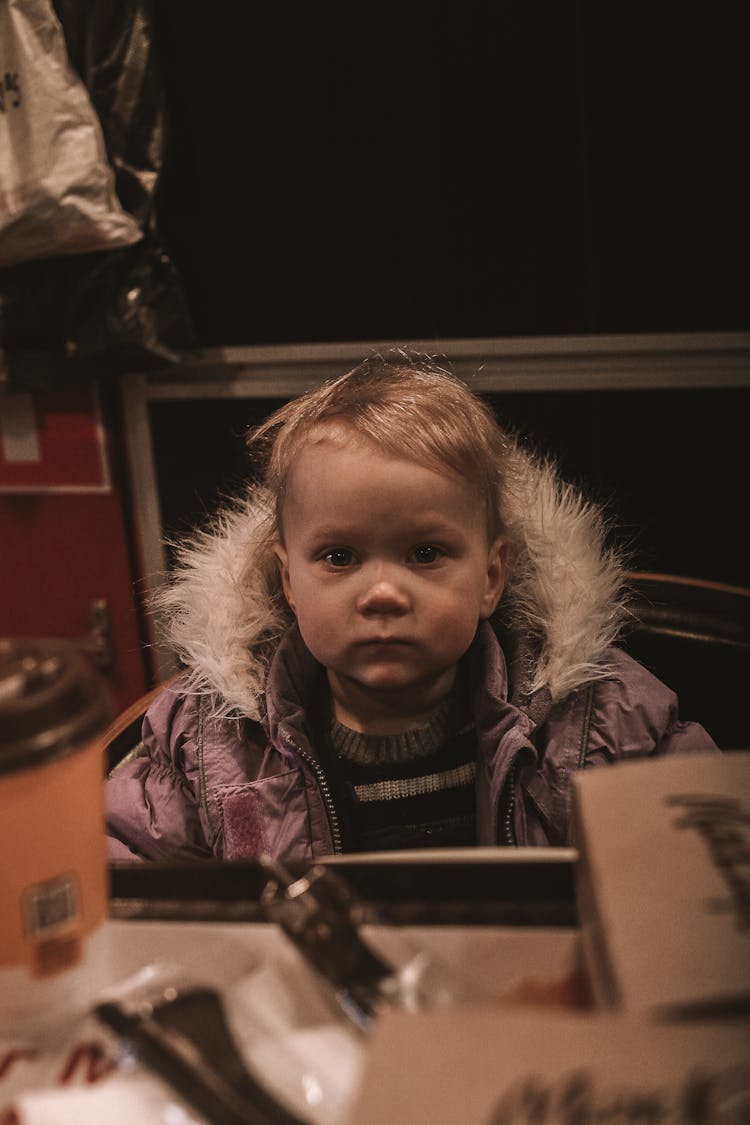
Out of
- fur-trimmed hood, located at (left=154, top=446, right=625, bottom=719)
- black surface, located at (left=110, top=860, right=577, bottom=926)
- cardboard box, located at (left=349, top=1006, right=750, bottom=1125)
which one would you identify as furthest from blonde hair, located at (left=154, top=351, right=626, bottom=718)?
cardboard box, located at (left=349, top=1006, right=750, bottom=1125)

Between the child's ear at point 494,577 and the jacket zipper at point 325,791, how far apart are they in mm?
300

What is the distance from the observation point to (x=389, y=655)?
126 cm

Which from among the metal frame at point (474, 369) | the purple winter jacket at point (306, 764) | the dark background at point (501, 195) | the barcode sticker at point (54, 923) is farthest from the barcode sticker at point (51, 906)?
the dark background at point (501, 195)

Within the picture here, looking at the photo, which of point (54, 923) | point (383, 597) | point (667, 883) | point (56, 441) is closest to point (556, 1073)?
point (667, 883)

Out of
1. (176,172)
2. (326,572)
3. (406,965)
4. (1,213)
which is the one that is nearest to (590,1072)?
(406,965)

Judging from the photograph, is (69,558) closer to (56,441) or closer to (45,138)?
(56,441)

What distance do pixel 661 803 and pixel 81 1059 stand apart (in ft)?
1.06

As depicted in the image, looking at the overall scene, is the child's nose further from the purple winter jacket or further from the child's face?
the purple winter jacket

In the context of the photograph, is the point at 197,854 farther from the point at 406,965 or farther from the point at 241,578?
the point at 406,965

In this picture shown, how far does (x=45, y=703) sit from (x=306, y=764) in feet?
2.56

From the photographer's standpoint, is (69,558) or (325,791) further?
(69,558)

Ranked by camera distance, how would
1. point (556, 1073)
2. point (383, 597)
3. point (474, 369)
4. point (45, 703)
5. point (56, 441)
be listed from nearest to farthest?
point (556, 1073) → point (45, 703) → point (383, 597) → point (474, 369) → point (56, 441)

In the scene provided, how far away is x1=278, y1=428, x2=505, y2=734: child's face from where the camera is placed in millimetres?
1254

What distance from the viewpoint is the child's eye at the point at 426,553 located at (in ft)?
4.24
